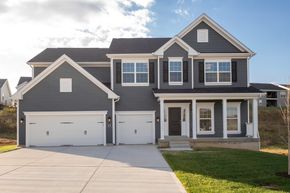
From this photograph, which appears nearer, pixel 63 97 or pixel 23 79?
pixel 63 97

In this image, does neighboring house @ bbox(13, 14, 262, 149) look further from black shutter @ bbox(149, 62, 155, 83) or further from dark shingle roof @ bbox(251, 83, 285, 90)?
dark shingle roof @ bbox(251, 83, 285, 90)

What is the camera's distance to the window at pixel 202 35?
26741mm

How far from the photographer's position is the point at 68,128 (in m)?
25.2

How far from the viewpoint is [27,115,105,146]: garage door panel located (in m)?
25.0

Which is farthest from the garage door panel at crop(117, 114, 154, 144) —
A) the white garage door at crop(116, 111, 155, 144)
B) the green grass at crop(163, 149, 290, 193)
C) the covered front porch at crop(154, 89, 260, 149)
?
the green grass at crop(163, 149, 290, 193)

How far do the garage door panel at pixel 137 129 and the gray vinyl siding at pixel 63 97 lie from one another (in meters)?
1.77

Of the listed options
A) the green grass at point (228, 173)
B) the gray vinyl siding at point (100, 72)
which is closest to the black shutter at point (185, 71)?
the gray vinyl siding at point (100, 72)

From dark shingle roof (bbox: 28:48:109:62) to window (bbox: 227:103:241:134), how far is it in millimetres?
9429

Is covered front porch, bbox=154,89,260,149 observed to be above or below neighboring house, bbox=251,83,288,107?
below

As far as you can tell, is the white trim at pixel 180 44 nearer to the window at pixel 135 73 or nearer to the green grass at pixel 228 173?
the window at pixel 135 73

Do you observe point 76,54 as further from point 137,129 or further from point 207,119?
point 207,119

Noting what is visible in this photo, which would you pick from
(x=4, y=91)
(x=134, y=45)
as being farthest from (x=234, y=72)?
(x=4, y=91)

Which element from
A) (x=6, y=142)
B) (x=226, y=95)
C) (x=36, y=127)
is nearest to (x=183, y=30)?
(x=226, y=95)

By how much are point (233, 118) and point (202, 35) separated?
605cm
